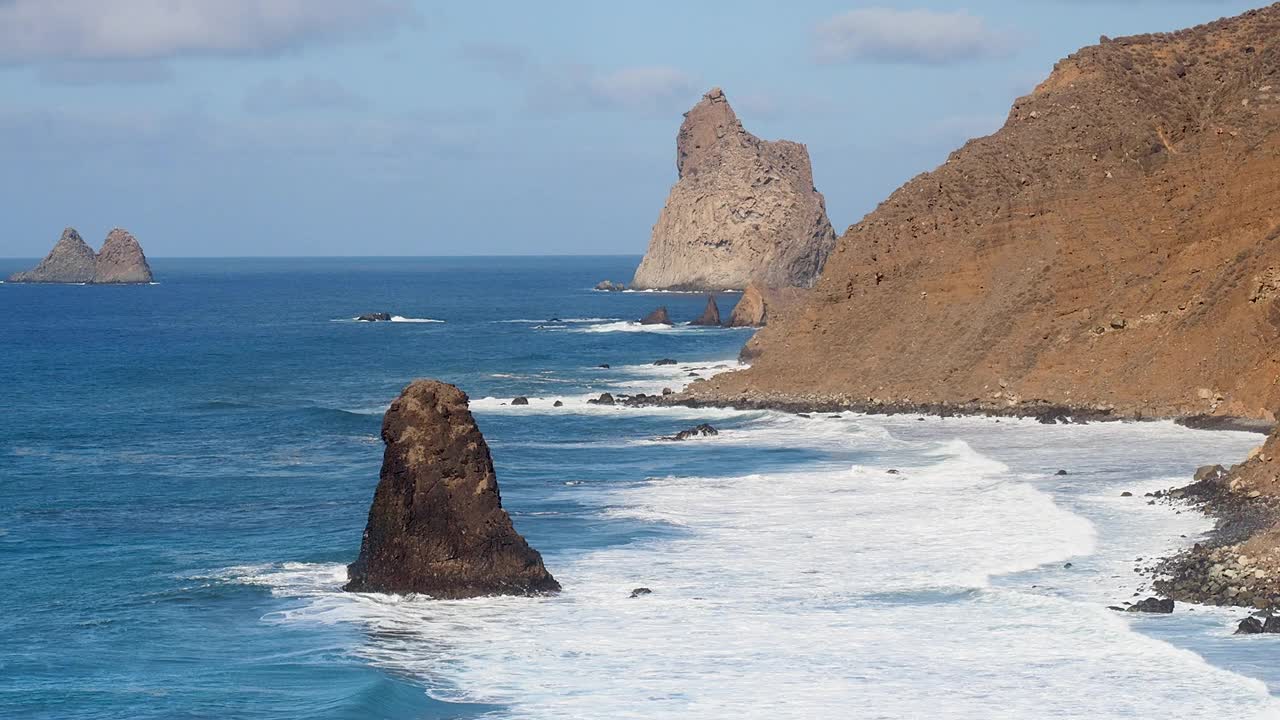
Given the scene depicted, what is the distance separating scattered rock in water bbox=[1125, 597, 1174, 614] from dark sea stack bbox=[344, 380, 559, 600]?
1030 centimetres

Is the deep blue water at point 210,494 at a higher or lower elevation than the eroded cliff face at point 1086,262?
lower

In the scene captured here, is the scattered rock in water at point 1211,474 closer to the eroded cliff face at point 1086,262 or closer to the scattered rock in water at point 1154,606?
the scattered rock in water at point 1154,606

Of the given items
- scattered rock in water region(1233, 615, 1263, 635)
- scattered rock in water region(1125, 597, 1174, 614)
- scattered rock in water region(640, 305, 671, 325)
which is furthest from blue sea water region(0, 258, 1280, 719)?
scattered rock in water region(640, 305, 671, 325)

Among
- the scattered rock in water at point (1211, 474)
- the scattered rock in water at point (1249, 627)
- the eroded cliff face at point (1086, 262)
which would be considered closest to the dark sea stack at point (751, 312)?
the eroded cliff face at point (1086, 262)

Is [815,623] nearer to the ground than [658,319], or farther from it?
nearer to the ground

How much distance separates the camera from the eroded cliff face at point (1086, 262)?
57344mm

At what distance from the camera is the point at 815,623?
28.2 m

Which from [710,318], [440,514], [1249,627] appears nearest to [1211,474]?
[1249,627]

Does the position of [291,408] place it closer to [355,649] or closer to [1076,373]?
[1076,373]

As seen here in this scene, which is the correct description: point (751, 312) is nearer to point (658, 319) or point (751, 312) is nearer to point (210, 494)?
point (658, 319)

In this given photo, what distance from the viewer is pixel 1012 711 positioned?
22734mm

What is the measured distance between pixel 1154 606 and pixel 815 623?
5.61 meters

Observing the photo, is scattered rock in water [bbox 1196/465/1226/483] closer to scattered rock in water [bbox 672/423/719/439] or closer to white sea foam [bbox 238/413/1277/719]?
white sea foam [bbox 238/413/1277/719]

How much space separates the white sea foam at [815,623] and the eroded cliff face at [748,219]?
471 feet
